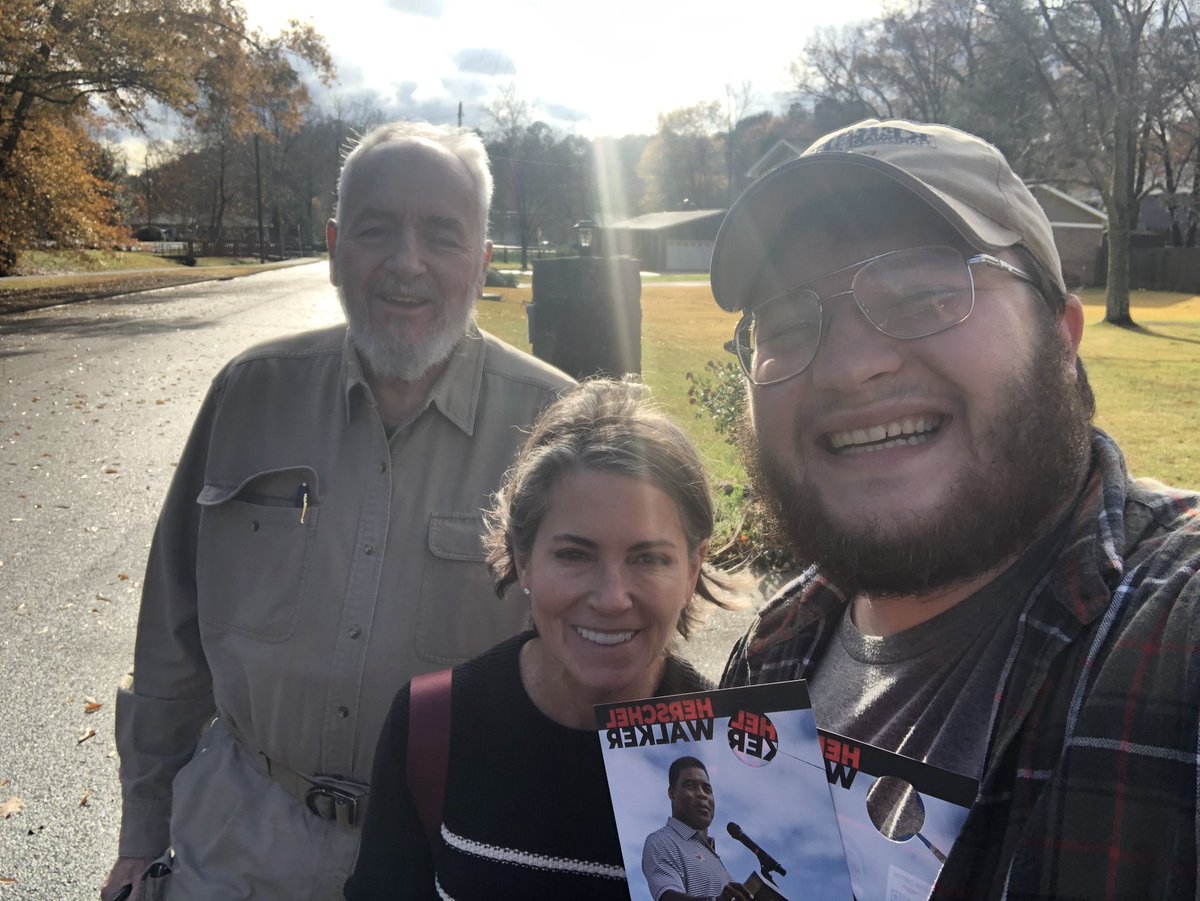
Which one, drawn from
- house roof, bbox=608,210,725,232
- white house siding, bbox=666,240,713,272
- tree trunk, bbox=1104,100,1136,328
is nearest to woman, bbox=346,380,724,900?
tree trunk, bbox=1104,100,1136,328

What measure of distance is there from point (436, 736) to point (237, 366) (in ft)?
4.59

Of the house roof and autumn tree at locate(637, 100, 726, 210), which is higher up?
autumn tree at locate(637, 100, 726, 210)

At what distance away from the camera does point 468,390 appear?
2725mm

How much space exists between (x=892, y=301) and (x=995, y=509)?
1.41 ft

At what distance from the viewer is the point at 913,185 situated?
1.68 meters

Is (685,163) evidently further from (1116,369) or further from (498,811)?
(498,811)

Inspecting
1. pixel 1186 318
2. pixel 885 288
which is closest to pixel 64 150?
pixel 885 288

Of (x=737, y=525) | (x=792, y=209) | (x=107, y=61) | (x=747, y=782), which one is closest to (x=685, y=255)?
(x=107, y=61)

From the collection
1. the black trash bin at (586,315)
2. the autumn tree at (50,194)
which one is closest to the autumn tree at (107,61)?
the autumn tree at (50,194)

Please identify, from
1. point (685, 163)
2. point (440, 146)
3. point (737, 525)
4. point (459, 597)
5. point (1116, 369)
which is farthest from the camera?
point (685, 163)

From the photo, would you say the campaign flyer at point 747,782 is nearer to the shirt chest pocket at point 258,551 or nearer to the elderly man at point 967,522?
the elderly man at point 967,522

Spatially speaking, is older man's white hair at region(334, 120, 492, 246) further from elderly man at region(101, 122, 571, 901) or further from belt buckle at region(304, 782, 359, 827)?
belt buckle at region(304, 782, 359, 827)

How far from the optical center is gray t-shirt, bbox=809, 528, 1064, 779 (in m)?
1.38

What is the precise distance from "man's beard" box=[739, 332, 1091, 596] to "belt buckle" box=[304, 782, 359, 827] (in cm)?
143
